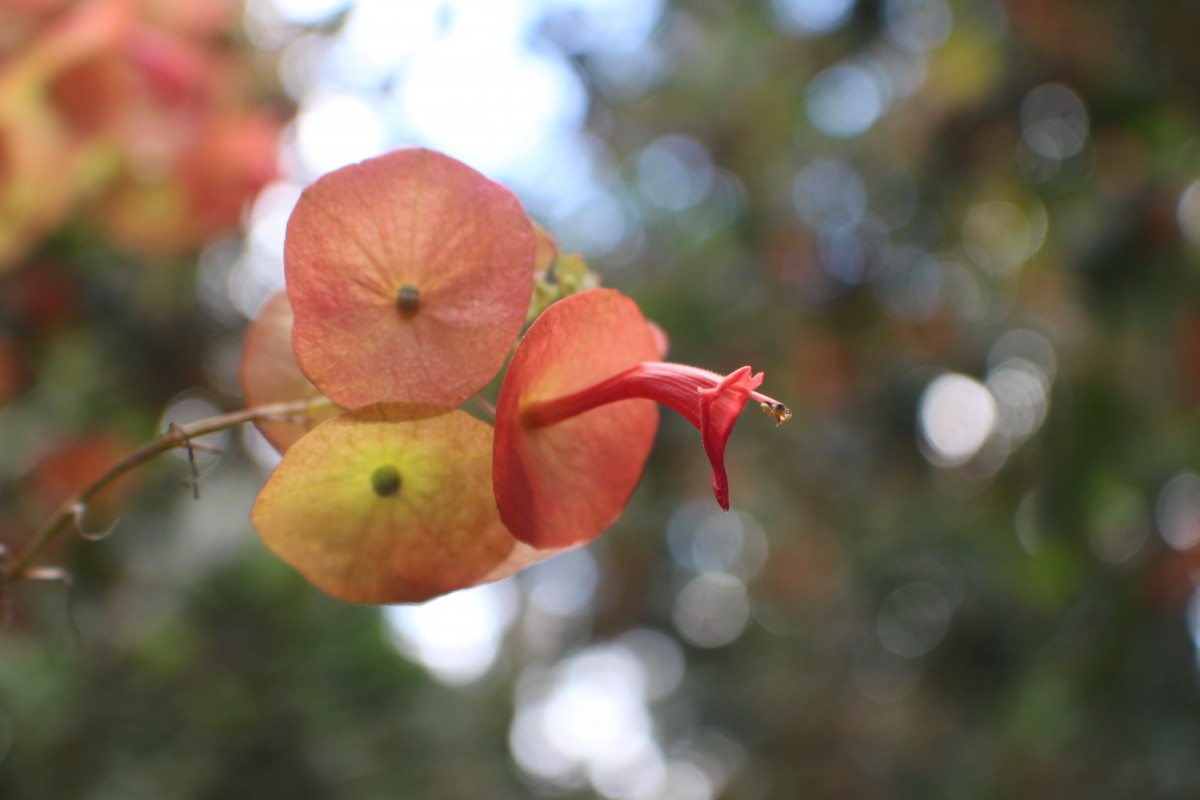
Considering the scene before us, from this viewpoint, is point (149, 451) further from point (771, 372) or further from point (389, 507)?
point (771, 372)

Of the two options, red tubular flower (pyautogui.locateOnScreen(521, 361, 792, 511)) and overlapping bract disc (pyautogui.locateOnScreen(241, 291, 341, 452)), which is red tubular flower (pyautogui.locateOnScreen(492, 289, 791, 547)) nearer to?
red tubular flower (pyautogui.locateOnScreen(521, 361, 792, 511))

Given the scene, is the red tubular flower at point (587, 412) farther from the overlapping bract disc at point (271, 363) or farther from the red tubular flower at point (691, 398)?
the overlapping bract disc at point (271, 363)

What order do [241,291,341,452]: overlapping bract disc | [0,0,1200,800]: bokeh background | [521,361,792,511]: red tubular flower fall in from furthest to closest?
1. [0,0,1200,800]: bokeh background
2. [241,291,341,452]: overlapping bract disc
3. [521,361,792,511]: red tubular flower

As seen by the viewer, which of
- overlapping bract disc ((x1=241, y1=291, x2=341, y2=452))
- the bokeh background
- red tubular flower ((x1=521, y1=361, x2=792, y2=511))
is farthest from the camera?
the bokeh background

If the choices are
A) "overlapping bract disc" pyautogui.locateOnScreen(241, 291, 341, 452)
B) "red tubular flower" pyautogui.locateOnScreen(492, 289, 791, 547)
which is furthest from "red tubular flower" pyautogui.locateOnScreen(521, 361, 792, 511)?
"overlapping bract disc" pyautogui.locateOnScreen(241, 291, 341, 452)

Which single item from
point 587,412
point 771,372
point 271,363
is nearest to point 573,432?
point 587,412

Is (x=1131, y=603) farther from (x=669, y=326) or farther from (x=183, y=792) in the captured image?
(x=183, y=792)
